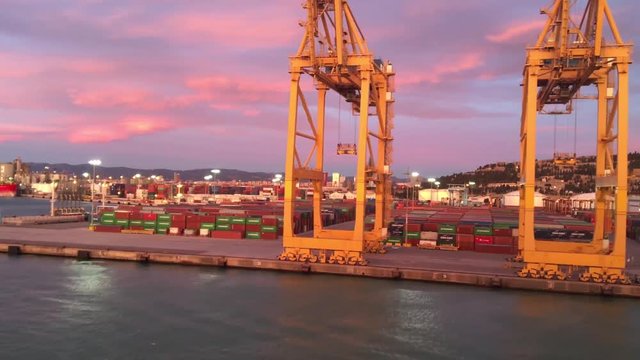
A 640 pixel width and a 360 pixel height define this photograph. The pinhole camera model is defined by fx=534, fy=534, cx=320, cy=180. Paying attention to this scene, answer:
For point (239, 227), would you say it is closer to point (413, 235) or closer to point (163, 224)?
point (163, 224)

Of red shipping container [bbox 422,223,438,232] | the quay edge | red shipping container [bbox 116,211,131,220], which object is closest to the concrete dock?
the quay edge


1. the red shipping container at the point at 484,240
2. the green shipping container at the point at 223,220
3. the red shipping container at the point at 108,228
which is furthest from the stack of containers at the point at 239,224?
the red shipping container at the point at 484,240

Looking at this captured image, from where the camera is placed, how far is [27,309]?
21000 millimetres

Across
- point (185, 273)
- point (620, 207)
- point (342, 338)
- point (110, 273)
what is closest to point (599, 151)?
point (620, 207)

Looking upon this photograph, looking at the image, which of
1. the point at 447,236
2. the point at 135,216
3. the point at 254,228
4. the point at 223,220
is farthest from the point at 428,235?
the point at 135,216

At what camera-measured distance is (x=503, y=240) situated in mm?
35781

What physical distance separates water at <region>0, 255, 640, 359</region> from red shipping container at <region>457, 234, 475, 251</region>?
38.2 ft

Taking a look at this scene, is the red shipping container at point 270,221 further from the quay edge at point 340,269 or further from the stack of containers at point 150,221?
the quay edge at point 340,269

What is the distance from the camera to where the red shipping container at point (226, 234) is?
4188 centimetres

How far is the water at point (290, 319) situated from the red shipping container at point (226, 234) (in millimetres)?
13557

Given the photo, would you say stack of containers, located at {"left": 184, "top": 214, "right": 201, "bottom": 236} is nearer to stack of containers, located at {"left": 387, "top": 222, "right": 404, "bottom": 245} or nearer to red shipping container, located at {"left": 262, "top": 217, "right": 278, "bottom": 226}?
red shipping container, located at {"left": 262, "top": 217, "right": 278, "bottom": 226}

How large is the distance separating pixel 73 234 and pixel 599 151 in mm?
37699

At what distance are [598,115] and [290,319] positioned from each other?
66.8 ft

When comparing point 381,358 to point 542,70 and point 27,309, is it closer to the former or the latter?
point 27,309
